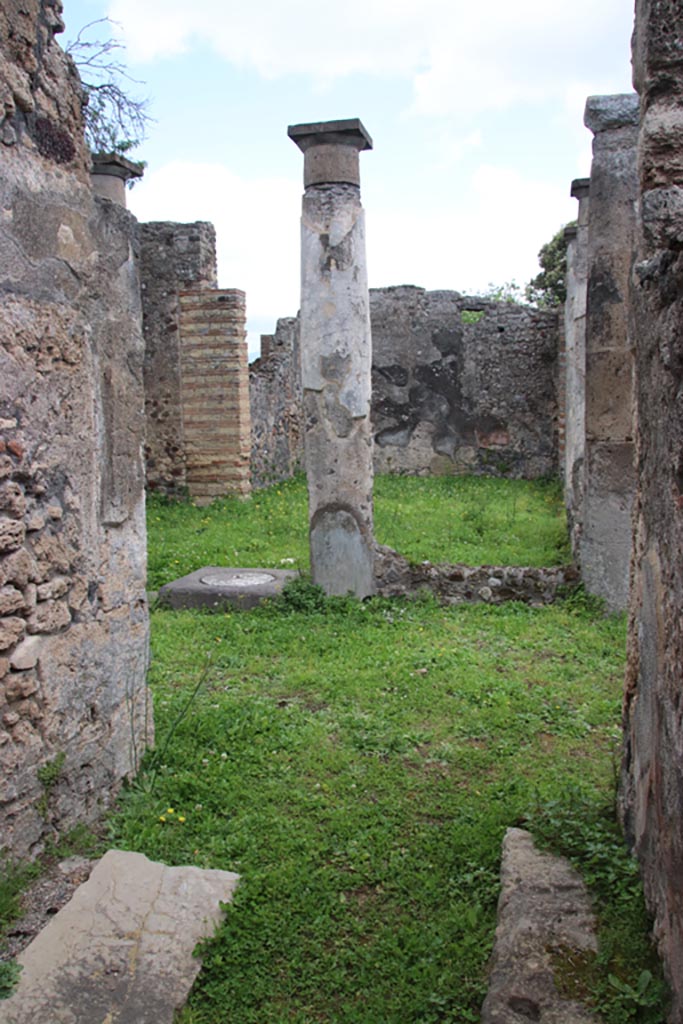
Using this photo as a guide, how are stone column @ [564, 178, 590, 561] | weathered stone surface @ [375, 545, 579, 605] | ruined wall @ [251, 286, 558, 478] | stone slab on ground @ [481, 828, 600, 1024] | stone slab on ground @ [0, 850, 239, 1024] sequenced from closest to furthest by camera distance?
stone slab on ground @ [481, 828, 600, 1024], stone slab on ground @ [0, 850, 239, 1024], weathered stone surface @ [375, 545, 579, 605], stone column @ [564, 178, 590, 561], ruined wall @ [251, 286, 558, 478]

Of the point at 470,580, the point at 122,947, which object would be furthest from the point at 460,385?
the point at 122,947

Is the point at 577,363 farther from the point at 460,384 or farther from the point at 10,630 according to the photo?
the point at 10,630

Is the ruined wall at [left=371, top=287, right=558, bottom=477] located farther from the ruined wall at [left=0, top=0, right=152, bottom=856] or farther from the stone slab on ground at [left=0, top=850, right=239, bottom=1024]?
the stone slab on ground at [left=0, top=850, right=239, bottom=1024]

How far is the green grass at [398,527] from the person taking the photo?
8211 mm

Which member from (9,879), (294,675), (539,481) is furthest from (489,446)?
(9,879)

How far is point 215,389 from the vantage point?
12312 millimetres

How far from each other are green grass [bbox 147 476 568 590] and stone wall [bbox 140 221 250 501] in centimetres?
55

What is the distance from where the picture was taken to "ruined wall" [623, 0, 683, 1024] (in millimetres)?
2035

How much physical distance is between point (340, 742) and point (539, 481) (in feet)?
36.0

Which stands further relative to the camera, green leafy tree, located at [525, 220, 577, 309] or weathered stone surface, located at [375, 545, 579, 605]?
green leafy tree, located at [525, 220, 577, 309]

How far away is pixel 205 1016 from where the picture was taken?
8.21 feet

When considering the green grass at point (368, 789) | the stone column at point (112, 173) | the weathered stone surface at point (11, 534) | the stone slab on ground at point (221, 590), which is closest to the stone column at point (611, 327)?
the green grass at point (368, 789)

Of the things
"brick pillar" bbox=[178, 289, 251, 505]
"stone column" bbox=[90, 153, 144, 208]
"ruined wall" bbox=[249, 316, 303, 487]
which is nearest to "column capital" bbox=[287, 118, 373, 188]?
"stone column" bbox=[90, 153, 144, 208]

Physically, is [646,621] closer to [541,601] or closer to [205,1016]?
[205,1016]
